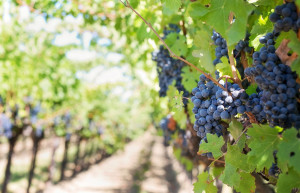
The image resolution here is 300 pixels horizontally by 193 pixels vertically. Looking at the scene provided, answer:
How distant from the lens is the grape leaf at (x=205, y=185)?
61.3 inches

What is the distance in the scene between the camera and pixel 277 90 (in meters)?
1.12

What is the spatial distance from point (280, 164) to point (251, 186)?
367 mm

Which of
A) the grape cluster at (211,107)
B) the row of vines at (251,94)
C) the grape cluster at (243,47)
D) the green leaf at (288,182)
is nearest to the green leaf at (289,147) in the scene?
the row of vines at (251,94)

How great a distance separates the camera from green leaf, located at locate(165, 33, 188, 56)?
96.7 inches

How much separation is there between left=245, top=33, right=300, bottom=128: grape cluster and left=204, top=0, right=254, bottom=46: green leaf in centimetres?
16

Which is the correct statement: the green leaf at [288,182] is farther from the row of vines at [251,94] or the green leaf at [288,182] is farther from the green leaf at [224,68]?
the green leaf at [224,68]

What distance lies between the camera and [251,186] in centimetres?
147

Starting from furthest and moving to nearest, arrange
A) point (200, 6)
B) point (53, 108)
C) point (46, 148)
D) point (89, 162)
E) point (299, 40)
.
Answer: point (46, 148), point (89, 162), point (53, 108), point (200, 6), point (299, 40)

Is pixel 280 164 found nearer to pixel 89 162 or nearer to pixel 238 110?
pixel 238 110

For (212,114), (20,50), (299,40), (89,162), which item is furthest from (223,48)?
(89,162)

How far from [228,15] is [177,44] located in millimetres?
1297

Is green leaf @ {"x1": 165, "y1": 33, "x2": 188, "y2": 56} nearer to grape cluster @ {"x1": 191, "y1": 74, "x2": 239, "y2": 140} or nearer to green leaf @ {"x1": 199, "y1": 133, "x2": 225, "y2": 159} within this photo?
grape cluster @ {"x1": 191, "y1": 74, "x2": 239, "y2": 140}

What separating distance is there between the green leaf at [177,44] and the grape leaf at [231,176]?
1.27 meters

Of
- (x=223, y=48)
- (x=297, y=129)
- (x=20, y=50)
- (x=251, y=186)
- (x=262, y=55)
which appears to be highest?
(x=20, y=50)
